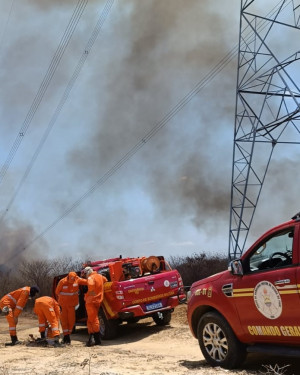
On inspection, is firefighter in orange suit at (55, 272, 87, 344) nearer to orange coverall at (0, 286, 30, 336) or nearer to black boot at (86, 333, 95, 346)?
black boot at (86, 333, 95, 346)

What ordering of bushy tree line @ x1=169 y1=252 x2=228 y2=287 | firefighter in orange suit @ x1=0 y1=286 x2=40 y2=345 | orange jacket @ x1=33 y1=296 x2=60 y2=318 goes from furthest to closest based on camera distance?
bushy tree line @ x1=169 y1=252 x2=228 y2=287
firefighter in orange suit @ x1=0 y1=286 x2=40 y2=345
orange jacket @ x1=33 y1=296 x2=60 y2=318

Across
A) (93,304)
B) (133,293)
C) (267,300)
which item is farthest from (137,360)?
(133,293)

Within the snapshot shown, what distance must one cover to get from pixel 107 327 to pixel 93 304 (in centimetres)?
93

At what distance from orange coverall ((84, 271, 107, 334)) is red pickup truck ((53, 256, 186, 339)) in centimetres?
43

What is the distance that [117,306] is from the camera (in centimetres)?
962

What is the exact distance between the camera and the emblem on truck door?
16.5 feet

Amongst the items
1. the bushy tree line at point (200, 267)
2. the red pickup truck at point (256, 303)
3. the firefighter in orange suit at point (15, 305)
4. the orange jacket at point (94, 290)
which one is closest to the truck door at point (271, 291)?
the red pickup truck at point (256, 303)

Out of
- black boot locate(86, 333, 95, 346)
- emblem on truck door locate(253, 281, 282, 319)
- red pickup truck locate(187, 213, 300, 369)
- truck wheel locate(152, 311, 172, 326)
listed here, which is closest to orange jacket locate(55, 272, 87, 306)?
black boot locate(86, 333, 95, 346)

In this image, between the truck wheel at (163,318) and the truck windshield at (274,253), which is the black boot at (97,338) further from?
the truck windshield at (274,253)

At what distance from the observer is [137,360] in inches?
262

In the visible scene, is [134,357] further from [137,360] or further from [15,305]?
[15,305]

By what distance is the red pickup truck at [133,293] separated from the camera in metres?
9.68

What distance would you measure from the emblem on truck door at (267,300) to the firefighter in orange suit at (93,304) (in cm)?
474

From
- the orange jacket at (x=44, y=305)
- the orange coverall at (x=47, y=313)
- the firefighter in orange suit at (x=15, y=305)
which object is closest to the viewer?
the orange coverall at (x=47, y=313)
